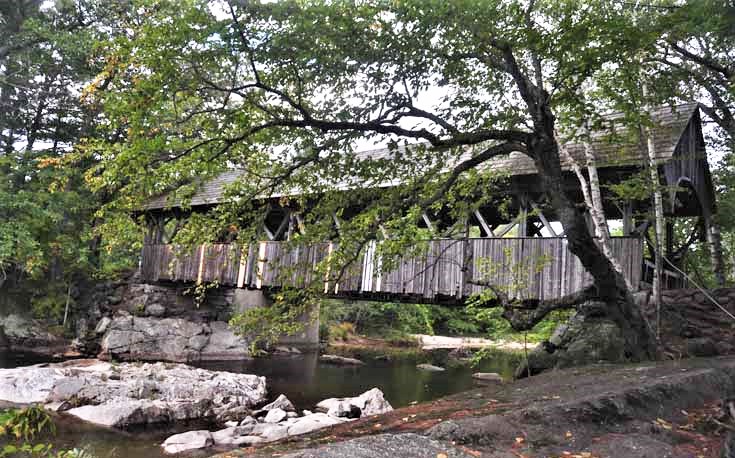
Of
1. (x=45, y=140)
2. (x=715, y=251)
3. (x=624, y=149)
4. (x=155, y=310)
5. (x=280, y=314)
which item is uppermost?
(x=45, y=140)

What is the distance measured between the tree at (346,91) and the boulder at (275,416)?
4.09m

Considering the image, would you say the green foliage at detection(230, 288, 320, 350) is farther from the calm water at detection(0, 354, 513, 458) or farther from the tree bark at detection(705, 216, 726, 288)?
the tree bark at detection(705, 216, 726, 288)

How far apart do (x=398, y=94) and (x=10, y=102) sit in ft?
48.9

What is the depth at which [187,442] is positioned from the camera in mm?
6648

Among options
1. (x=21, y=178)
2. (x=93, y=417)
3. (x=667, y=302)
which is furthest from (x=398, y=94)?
(x=21, y=178)

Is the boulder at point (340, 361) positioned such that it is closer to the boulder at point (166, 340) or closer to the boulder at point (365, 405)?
the boulder at point (166, 340)

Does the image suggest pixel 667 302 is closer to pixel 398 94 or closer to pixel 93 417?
pixel 398 94

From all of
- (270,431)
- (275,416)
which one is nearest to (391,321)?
(275,416)

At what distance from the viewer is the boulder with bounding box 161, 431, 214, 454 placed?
21.1ft

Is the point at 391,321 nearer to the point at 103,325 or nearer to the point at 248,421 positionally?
the point at 103,325

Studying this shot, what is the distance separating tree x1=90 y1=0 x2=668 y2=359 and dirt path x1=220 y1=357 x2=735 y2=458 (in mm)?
1046

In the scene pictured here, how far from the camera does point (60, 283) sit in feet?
50.6

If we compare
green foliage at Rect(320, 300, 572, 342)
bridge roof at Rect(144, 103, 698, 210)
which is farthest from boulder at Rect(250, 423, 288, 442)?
green foliage at Rect(320, 300, 572, 342)

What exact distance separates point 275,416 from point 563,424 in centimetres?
598
